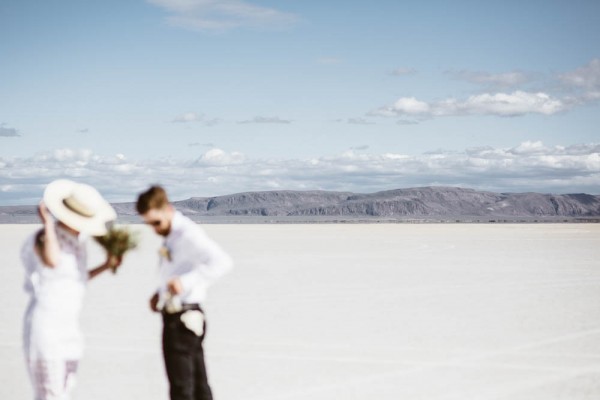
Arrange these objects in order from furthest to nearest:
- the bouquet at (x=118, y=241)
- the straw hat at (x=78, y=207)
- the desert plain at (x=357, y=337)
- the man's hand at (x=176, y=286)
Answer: the desert plain at (x=357, y=337)
the man's hand at (x=176, y=286)
the bouquet at (x=118, y=241)
the straw hat at (x=78, y=207)

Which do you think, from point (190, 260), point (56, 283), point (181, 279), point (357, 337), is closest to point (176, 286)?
point (181, 279)

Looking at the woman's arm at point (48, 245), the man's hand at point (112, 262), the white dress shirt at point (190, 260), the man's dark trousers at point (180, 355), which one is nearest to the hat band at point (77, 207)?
the woman's arm at point (48, 245)

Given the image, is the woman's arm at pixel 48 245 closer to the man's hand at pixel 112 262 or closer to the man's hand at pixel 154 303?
the man's hand at pixel 112 262

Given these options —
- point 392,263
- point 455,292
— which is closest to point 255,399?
point 455,292

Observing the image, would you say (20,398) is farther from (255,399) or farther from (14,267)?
(14,267)

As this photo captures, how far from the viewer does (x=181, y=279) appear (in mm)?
4730

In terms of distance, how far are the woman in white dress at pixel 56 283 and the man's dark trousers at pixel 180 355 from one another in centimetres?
67

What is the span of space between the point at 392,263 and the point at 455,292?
8092 millimetres

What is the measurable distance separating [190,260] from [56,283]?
813 mm

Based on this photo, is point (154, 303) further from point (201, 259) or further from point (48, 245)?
point (48, 245)

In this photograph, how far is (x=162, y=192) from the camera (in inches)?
187

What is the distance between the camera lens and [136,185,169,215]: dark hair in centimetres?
470

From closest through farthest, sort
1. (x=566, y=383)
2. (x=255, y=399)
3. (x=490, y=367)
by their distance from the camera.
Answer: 1. (x=255, y=399)
2. (x=566, y=383)
3. (x=490, y=367)

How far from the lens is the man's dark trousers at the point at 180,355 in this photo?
5016 millimetres
